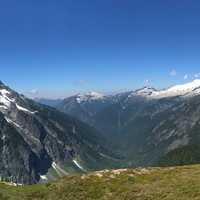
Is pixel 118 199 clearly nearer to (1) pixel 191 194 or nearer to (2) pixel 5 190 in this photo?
(1) pixel 191 194

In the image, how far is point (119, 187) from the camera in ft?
221

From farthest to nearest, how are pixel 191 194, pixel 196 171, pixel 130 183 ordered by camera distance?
pixel 196 171
pixel 130 183
pixel 191 194

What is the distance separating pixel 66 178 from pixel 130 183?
43.1 ft

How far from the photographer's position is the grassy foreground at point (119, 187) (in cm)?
6138

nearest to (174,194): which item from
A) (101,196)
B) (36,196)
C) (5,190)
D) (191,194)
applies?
(191,194)

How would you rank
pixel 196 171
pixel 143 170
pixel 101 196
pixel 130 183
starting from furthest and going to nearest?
pixel 143 170, pixel 196 171, pixel 130 183, pixel 101 196

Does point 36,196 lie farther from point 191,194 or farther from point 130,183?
point 191,194

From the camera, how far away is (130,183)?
70500mm

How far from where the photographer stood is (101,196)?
212ft

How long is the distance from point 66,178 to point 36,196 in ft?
36.2

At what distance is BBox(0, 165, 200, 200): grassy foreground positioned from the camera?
61375 mm

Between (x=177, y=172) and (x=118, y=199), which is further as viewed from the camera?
(x=177, y=172)

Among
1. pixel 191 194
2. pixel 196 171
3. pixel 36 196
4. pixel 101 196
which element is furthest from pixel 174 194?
pixel 36 196

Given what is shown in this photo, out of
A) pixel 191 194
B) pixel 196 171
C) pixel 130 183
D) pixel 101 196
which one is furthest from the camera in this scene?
pixel 196 171
